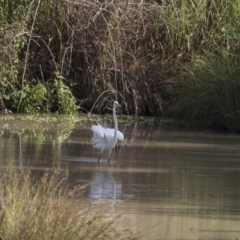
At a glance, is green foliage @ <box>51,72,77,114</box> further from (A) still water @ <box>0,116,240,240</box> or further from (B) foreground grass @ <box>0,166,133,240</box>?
(B) foreground grass @ <box>0,166,133,240</box>

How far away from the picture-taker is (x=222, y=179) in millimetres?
11656

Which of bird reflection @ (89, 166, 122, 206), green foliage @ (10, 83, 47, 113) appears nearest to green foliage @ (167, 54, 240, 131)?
green foliage @ (10, 83, 47, 113)

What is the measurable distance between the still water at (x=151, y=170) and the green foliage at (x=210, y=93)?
2.64 feet

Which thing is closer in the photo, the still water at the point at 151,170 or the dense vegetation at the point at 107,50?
the still water at the point at 151,170

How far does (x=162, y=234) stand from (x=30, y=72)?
1342 centimetres

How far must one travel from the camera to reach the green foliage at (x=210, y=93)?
18297mm

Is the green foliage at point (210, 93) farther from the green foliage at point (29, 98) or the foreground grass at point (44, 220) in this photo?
the foreground grass at point (44, 220)

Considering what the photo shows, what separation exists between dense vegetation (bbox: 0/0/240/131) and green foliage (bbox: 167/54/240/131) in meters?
0.09

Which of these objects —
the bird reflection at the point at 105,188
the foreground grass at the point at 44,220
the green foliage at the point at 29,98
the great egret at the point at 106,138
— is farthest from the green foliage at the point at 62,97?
the foreground grass at the point at 44,220

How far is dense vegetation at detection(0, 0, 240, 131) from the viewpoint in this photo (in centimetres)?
2011

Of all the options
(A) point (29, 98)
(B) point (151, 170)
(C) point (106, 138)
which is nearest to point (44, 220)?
(B) point (151, 170)

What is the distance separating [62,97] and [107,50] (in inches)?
58.1

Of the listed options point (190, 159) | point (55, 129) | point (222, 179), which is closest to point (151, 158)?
point (190, 159)

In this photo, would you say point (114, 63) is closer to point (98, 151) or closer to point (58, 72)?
point (58, 72)
